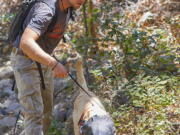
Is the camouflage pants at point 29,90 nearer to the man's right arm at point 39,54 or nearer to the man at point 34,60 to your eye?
the man at point 34,60

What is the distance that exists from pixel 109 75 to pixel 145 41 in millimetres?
870

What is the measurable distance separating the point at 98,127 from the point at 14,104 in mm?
3480

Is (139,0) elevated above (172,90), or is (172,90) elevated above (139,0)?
(139,0)

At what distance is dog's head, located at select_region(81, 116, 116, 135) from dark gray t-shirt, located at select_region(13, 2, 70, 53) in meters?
0.85

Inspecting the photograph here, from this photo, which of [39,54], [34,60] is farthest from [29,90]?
[39,54]

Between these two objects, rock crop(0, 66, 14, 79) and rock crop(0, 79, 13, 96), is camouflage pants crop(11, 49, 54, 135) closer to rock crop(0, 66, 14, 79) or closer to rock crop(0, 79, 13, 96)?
rock crop(0, 79, 13, 96)

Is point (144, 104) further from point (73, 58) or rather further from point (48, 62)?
point (73, 58)

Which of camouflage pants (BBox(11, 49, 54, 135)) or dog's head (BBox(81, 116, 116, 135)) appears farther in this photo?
camouflage pants (BBox(11, 49, 54, 135))

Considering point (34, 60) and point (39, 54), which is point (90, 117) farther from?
point (34, 60)

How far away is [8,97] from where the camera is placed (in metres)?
6.25

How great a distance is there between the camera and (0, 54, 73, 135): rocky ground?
530cm

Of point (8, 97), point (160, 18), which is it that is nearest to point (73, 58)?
point (8, 97)

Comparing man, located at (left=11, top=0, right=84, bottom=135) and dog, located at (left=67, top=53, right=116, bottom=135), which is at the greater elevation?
man, located at (left=11, top=0, right=84, bottom=135)

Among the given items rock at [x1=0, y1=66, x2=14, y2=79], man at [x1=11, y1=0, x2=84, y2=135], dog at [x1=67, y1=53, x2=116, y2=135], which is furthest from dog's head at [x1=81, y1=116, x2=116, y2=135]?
rock at [x1=0, y1=66, x2=14, y2=79]
